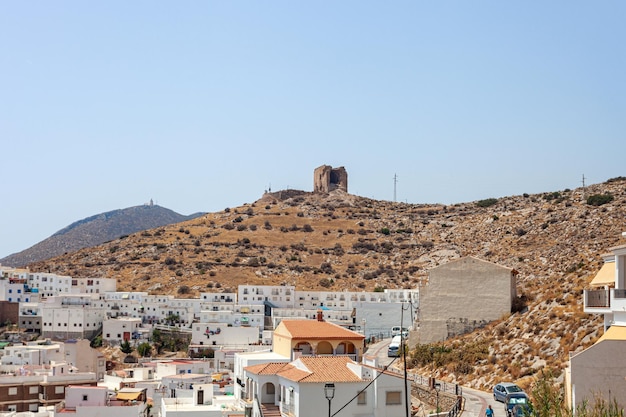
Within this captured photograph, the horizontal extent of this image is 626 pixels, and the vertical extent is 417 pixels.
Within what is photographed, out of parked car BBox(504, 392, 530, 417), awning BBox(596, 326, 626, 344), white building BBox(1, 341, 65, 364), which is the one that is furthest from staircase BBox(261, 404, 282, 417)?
white building BBox(1, 341, 65, 364)

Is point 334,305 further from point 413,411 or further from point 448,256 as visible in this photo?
point 413,411

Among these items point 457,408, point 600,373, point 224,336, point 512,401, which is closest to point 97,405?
point 457,408

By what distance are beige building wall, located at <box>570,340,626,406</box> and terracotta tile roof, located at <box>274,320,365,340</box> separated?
961 inches

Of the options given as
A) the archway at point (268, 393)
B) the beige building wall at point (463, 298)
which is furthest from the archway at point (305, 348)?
the beige building wall at point (463, 298)

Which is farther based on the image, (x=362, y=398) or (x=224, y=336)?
(x=224, y=336)

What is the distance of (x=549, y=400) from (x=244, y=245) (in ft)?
311

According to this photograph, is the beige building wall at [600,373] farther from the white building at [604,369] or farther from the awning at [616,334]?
the awning at [616,334]

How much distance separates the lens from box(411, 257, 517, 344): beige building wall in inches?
1764

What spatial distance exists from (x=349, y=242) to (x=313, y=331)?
70341 millimetres

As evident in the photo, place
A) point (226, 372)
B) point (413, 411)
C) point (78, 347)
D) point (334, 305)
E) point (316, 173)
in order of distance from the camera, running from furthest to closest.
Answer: point (316, 173)
point (334, 305)
point (78, 347)
point (226, 372)
point (413, 411)

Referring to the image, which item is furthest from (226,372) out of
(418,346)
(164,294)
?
(164,294)

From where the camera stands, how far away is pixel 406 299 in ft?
248

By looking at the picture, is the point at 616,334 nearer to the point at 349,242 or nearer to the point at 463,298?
the point at 463,298

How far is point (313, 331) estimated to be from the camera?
134 ft
